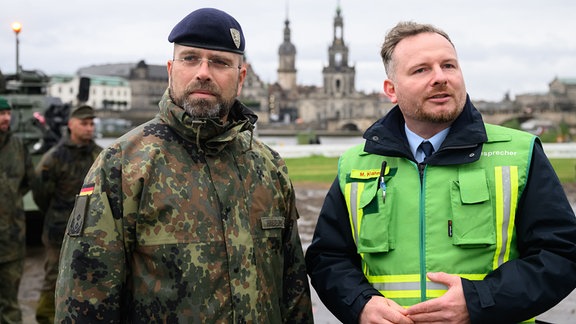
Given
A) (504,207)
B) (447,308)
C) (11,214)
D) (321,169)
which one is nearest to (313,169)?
(321,169)

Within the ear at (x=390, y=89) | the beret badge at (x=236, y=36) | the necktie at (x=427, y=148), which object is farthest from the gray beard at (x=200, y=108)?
the necktie at (x=427, y=148)

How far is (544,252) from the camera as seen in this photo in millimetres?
3125

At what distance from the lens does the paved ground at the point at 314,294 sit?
7.43m

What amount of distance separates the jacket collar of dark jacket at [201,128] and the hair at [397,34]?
73cm

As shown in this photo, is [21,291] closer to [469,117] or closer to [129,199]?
[129,199]

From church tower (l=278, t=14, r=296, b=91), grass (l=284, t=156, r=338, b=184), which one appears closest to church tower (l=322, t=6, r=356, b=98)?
church tower (l=278, t=14, r=296, b=91)

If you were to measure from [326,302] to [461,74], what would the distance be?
1.22 m

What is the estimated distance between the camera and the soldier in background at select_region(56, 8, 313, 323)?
316 cm

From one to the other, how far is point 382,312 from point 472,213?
22.5 inches

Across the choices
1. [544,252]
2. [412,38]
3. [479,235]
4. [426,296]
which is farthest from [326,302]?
[412,38]

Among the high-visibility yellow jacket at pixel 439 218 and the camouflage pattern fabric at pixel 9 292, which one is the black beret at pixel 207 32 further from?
the camouflage pattern fabric at pixel 9 292

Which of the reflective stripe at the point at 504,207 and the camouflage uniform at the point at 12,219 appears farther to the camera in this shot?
the camouflage uniform at the point at 12,219

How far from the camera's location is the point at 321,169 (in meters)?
24.2

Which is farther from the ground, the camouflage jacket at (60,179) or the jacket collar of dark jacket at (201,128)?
the jacket collar of dark jacket at (201,128)
